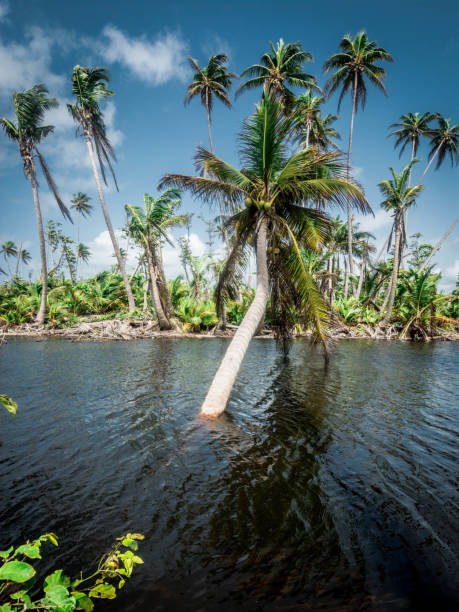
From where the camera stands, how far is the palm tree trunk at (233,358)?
6094 millimetres

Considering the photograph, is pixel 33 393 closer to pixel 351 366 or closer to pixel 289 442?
pixel 289 442

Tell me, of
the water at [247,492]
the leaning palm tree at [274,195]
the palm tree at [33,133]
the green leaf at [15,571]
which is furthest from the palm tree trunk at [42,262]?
the green leaf at [15,571]

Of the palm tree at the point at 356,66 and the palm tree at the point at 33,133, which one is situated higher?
the palm tree at the point at 356,66

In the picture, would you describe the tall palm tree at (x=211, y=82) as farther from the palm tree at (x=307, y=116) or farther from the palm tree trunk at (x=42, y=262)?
the palm tree trunk at (x=42, y=262)

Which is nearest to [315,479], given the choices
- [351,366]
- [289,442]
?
[289,442]

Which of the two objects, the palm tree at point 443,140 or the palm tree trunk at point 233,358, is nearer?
the palm tree trunk at point 233,358

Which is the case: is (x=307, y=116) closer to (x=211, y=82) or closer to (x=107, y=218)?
(x=211, y=82)

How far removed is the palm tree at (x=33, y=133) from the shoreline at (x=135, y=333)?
2341 mm

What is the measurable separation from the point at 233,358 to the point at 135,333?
15.8 metres

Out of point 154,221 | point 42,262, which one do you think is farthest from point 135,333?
point 42,262

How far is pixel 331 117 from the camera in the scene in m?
30.8

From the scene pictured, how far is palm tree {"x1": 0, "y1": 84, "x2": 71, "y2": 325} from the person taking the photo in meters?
21.5

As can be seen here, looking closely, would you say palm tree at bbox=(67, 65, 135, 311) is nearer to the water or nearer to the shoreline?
the shoreline

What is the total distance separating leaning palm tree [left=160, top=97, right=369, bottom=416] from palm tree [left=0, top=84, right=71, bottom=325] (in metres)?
19.5
